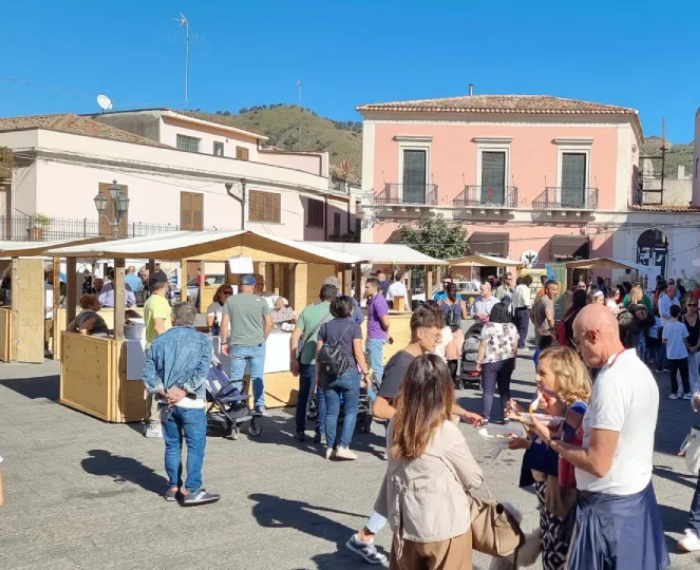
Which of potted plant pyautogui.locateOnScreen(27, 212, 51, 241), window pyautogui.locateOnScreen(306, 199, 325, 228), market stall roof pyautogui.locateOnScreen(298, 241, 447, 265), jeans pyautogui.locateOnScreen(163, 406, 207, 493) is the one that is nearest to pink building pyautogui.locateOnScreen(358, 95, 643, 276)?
window pyautogui.locateOnScreen(306, 199, 325, 228)

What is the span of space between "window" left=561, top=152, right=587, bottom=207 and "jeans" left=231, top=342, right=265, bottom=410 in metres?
26.9

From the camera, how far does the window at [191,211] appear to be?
105 ft

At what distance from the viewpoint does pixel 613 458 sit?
9.45 ft

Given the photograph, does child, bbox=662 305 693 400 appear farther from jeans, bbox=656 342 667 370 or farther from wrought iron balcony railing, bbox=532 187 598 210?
wrought iron balcony railing, bbox=532 187 598 210

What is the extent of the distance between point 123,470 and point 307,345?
2.13 meters

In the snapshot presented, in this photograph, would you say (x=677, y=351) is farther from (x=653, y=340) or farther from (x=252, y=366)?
(x=252, y=366)

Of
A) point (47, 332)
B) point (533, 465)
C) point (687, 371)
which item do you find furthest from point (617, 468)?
point (47, 332)

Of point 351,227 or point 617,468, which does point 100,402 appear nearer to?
point 617,468

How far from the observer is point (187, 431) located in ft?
17.8

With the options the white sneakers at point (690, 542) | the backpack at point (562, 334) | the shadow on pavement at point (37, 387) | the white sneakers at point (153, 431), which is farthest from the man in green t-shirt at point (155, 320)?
the white sneakers at point (690, 542)

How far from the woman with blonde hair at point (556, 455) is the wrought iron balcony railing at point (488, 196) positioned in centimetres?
3018

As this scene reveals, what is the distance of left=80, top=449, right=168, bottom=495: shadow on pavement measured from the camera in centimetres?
617

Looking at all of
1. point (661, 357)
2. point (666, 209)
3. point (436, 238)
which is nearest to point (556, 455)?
point (661, 357)

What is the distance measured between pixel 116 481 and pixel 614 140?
30.7 metres
